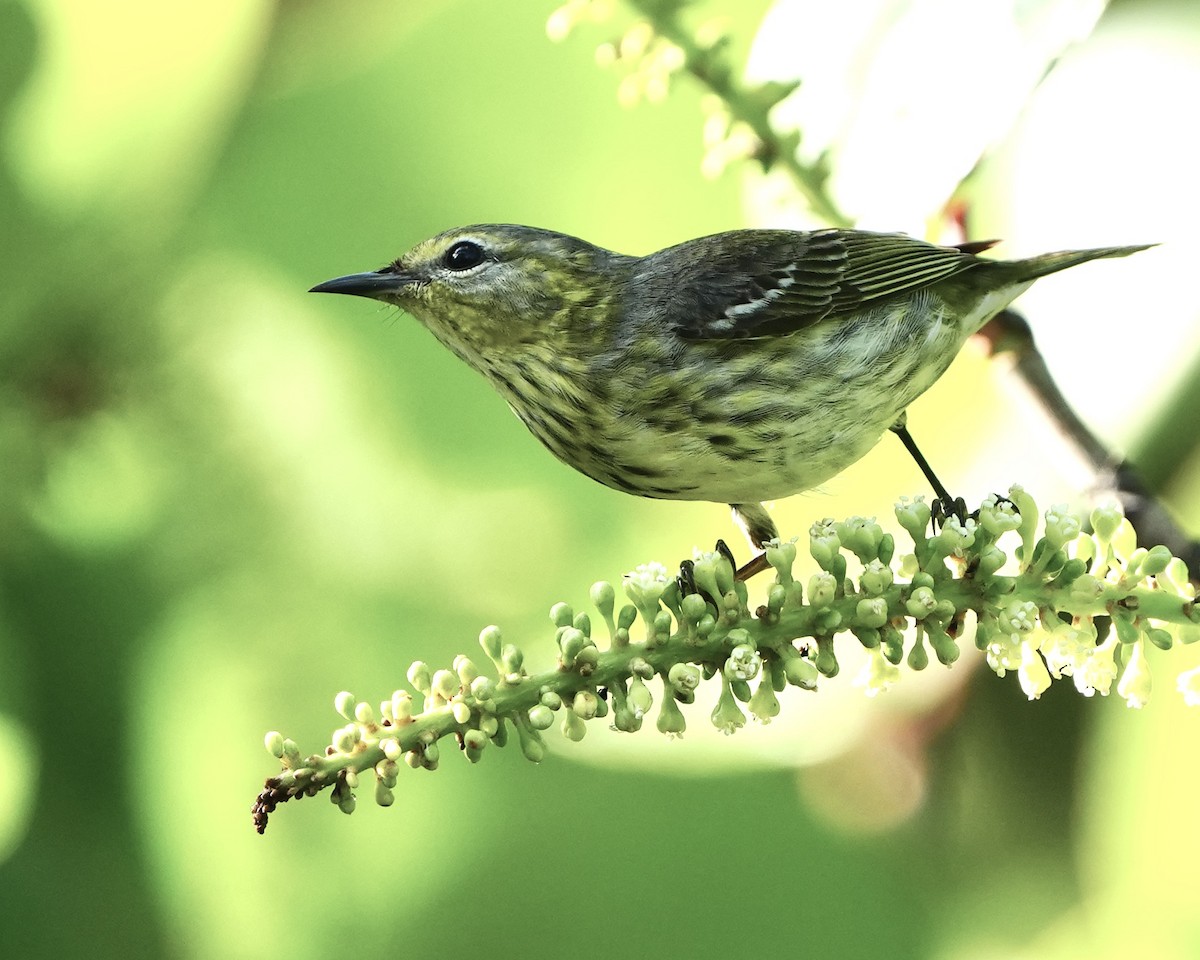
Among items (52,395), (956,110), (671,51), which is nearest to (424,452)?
(52,395)

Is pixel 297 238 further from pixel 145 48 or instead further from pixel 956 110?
pixel 956 110

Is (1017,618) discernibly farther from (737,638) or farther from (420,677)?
(420,677)

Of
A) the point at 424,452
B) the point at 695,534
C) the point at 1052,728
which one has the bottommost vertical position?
the point at 1052,728

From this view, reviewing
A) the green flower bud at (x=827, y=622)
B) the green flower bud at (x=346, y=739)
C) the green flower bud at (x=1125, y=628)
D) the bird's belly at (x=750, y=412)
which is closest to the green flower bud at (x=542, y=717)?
the green flower bud at (x=346, y=739)

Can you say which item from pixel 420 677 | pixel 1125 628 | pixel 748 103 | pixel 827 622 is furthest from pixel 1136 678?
pixel 748 103

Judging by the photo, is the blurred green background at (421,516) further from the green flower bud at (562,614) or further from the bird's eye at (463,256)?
the green flower bud at (562,614)

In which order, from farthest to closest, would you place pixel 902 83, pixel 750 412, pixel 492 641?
pixel 750 412 < pixel 902 83 < pixel 492 641
